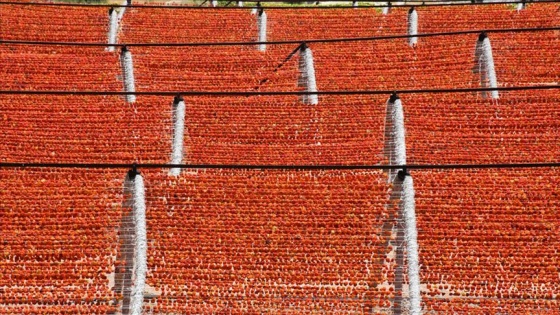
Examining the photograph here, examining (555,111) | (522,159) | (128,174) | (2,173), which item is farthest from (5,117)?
(555,111)

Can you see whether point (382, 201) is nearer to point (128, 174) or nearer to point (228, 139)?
point (228, 139)

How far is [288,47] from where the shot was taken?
1529 cm

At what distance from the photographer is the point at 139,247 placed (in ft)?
31.9

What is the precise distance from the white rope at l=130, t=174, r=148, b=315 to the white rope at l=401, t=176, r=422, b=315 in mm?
4285

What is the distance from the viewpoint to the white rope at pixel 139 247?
9.36 meters

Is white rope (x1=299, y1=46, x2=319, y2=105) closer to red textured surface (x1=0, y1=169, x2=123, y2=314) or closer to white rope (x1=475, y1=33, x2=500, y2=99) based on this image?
white rope (x1=475, y1=33, x2=500, y2=99)

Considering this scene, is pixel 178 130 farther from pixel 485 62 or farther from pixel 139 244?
pixel 485 62

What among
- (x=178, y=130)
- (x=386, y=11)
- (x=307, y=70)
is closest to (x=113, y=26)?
(x=307, y=70)

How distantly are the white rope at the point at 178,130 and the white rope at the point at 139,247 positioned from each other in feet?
5.22

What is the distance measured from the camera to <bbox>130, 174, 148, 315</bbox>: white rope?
9.36 m

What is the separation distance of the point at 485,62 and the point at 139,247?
9052 mm

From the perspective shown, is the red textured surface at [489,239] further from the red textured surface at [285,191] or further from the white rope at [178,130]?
the white rope at [178,130]

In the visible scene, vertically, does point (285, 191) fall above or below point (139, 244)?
above

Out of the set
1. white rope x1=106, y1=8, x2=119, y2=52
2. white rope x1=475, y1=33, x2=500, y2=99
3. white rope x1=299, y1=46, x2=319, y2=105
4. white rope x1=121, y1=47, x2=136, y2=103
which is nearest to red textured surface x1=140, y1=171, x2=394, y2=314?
white rope x1=299, y1=46, x2=319, y2=105
